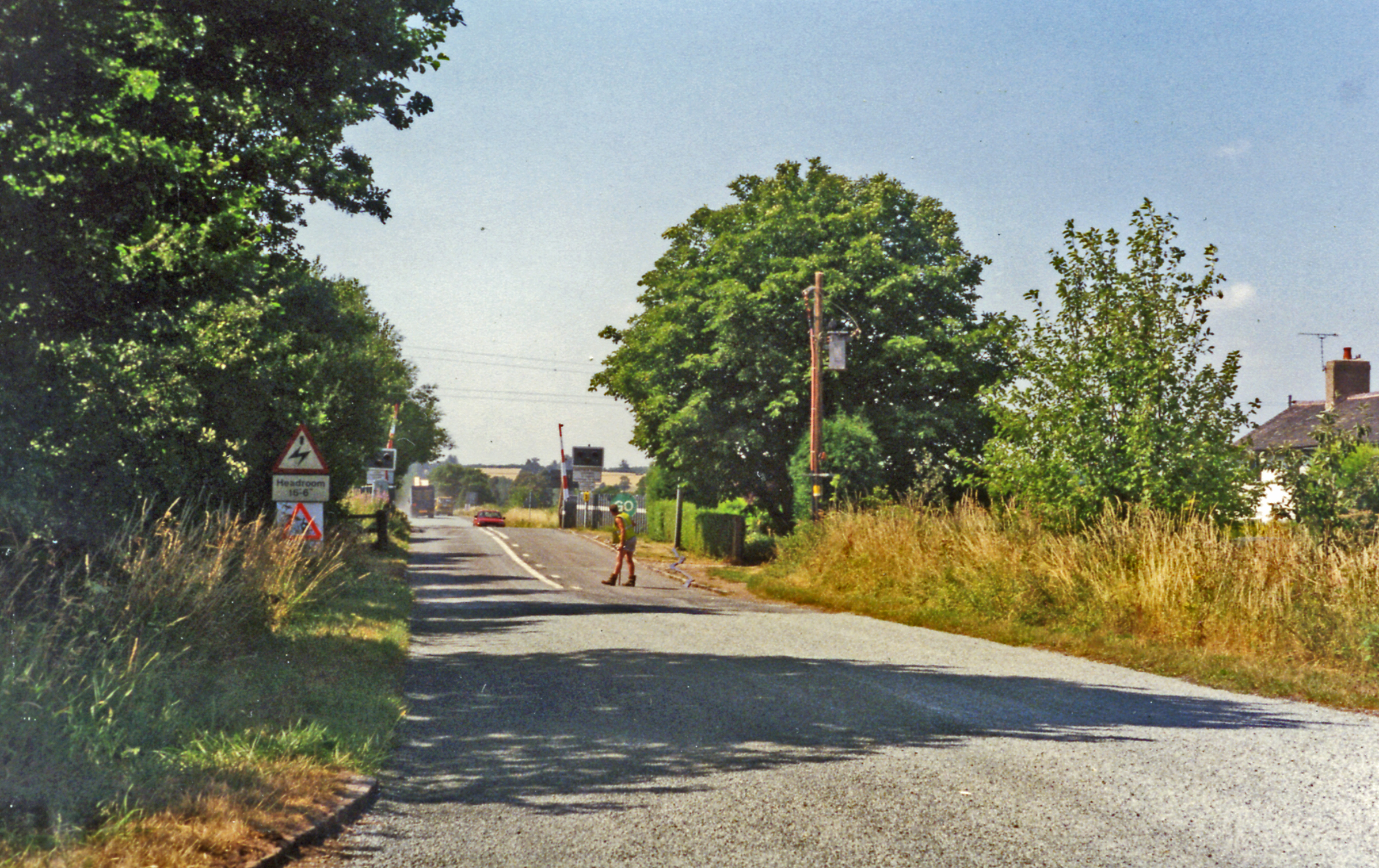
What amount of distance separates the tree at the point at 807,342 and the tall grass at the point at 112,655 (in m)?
23.1

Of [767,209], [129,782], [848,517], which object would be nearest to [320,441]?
[848,517]

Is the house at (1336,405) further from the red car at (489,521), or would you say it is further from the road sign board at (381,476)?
the red car at (489,521)

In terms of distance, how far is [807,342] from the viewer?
35656 mm

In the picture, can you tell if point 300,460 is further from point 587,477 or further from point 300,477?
point 587,477

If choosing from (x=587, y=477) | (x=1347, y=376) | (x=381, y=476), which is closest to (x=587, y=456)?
(x=587, y=477)

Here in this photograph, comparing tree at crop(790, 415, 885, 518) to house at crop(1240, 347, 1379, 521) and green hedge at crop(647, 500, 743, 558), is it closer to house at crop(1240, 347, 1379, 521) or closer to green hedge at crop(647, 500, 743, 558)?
green hedge at crop(647, 500, 743, 558)

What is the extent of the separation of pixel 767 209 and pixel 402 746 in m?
31.0

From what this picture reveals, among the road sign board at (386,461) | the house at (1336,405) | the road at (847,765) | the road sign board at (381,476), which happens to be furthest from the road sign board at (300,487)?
the house at (1336,405)

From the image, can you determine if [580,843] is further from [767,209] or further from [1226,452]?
[767,209]

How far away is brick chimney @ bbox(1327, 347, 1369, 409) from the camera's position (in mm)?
53906

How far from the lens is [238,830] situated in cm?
549

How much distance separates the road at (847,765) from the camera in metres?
5.78

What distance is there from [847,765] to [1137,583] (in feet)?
31.1

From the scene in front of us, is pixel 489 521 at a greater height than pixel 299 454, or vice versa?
pixel 299 454
